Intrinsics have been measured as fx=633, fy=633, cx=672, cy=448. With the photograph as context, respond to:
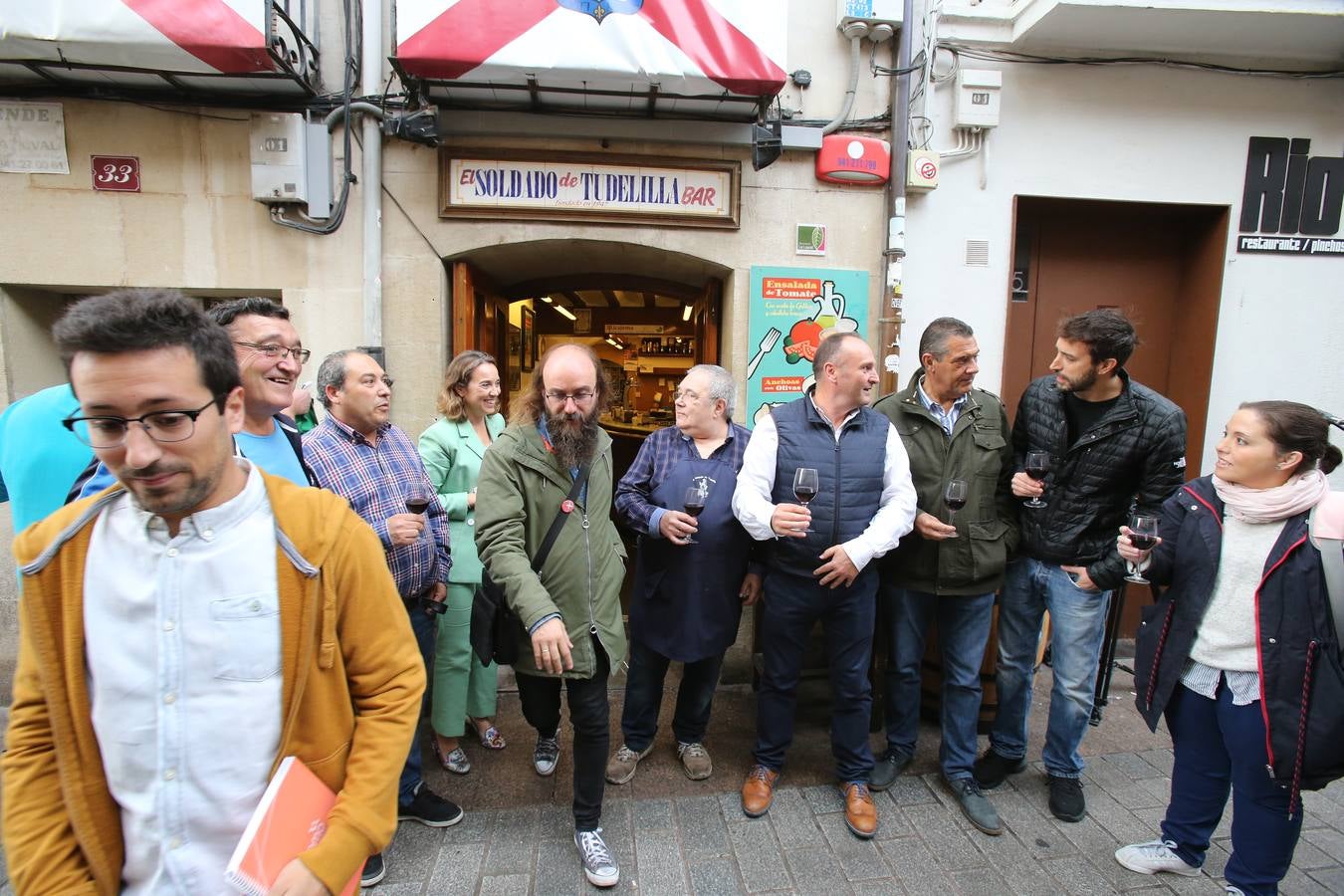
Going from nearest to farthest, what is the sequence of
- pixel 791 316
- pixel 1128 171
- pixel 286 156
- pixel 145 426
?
1. pixel 145 426
2. pixel 286 156
3. pixel 791 316
4. pixel 1128 171

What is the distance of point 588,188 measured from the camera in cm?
420

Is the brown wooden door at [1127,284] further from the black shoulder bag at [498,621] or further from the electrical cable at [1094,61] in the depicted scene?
the black shoulder bag at [498,621]

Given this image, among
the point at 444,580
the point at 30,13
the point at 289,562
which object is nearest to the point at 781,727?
the point at 444,580

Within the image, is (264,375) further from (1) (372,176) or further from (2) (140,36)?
(2) (140,36)

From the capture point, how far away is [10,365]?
4117mm

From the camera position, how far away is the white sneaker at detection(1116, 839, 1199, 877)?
261 centimetres

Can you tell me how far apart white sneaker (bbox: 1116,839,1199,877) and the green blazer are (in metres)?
3.17

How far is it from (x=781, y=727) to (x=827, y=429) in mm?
1456

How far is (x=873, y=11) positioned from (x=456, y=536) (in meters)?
4.22

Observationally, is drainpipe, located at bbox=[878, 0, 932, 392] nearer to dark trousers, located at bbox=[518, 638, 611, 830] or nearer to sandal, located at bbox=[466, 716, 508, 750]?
dark trousers, located at bbox=[518, 638, 611, 830]

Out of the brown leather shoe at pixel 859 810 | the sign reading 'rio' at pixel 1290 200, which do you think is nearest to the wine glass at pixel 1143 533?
the brown leather shoe at pixel 859 810

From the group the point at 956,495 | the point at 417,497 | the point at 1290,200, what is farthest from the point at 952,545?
the point at 1290,200

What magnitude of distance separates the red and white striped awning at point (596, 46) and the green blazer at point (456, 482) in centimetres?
211

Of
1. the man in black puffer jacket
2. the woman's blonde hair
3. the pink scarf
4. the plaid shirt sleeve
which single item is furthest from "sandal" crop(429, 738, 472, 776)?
the pink scarf
